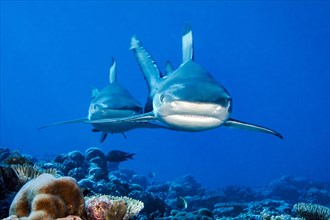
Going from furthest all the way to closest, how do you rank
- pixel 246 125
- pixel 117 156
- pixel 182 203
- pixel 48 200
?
pixel 117 156 → pixel 182 203 → pixel 246 125 → pixel 48 200

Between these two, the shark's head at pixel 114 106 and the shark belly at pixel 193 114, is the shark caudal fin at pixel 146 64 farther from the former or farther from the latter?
the shark belly at pixel 193 114

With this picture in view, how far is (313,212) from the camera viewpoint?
266 inches

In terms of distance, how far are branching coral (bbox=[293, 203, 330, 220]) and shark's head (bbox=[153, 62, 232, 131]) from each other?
3292 millimetres

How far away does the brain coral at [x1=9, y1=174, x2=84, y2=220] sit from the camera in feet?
11.7

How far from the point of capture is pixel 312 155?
450ft

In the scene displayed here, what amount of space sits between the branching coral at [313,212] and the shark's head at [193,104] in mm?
3292

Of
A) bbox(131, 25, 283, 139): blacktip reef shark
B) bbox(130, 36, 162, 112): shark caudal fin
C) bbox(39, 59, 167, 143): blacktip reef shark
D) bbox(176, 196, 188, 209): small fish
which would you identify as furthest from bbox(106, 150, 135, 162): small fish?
bbox(131, 25, 283, 139): blacktip reef shark

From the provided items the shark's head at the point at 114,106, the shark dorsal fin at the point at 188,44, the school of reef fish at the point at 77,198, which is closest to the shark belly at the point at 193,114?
the school of reef fish at the point at 77,198

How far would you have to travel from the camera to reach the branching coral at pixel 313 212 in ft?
21.6

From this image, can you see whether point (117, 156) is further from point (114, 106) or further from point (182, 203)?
point (114, 106)

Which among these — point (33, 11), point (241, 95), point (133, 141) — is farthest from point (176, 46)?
point (33, 11)

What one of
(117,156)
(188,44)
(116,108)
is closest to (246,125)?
(188,44)

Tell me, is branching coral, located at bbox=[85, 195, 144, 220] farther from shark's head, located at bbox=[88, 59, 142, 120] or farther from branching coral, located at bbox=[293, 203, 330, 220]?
branching coral, located at bbox=[293, 203, 330, 220]

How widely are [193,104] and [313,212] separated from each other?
4.00m
